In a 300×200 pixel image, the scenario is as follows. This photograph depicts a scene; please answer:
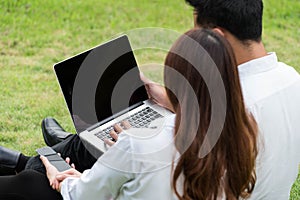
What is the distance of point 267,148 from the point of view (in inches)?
81.4

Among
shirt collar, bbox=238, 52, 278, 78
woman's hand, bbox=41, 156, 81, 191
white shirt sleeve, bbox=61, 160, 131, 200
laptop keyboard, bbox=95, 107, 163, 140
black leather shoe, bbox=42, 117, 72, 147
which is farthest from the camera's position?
black leather shoe, bbox=42, 117, 72, 147

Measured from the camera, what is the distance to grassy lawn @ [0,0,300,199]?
12.2 feet

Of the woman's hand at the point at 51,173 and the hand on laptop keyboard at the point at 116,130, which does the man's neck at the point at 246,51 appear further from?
the woman's hand at the point at 51,173

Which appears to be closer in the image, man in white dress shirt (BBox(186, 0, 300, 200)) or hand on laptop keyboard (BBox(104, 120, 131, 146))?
man in white dress shirt (BBox(186, 0, 300, 200))

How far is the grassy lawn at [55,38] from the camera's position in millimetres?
3711

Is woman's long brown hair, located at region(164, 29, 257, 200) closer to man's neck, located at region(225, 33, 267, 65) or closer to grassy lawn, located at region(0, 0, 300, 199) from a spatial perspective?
man's neck, located at region(225, 33, 267, 65)

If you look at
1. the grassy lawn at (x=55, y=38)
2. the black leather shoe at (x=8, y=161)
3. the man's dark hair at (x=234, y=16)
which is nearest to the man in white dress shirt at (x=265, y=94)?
the man's dark hair at (x=234, y=16)

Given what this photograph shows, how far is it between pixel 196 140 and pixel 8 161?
1.38 meters

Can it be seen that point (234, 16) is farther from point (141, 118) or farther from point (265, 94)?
point (141, 118)

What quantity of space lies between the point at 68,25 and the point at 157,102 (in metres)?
2.12

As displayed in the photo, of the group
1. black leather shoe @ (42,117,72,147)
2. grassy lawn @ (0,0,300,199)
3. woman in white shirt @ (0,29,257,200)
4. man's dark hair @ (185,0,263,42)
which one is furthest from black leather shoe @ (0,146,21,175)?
man's dark hair @ (185,0,263,42)

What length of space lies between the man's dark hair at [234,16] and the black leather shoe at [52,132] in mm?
1230

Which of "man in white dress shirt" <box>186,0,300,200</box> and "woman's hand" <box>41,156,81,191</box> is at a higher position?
"man in white dress shirt" <box>186,0,300,200</box>

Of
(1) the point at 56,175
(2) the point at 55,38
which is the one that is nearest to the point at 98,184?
(1) the point at 56,175
